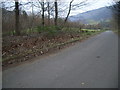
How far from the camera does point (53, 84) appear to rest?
434 cm

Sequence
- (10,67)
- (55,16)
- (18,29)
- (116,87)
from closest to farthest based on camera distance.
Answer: (116,87) < (10,67) < (18,29) < (55,16)

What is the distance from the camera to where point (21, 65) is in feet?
20.5

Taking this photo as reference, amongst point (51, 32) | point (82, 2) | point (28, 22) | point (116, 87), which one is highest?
point (82, 2)

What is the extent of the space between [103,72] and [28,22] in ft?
43.1

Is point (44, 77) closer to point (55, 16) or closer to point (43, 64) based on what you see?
point (43, 64)

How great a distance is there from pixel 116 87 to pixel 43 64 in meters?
3.23

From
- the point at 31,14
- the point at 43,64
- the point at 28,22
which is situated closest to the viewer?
the point at 43,64

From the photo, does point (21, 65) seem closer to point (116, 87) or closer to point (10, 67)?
point (10, 67)

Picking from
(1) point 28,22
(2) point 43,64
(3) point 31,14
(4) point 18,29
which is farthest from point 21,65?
(3) point 31,14

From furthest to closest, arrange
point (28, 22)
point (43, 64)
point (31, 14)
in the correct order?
point (31, 14) < point (28, 22) < point (43, 64)

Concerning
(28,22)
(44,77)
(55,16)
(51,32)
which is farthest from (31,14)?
(44,77)

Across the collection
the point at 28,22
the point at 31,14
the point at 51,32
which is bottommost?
the point at 51,32

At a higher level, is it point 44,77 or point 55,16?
point 55,16

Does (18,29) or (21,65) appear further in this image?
(18,29)
